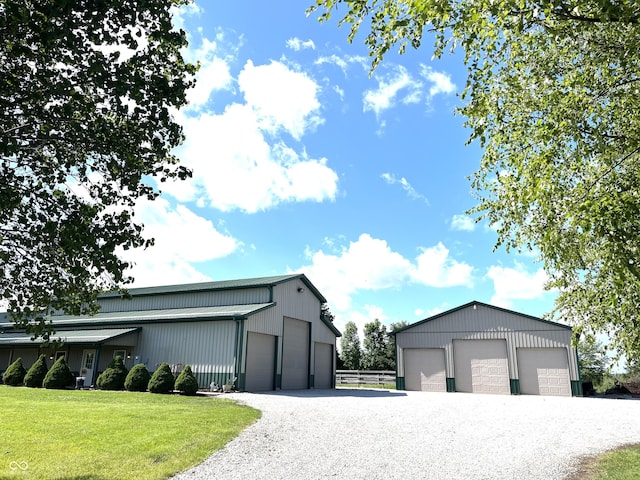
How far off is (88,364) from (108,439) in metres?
19.2

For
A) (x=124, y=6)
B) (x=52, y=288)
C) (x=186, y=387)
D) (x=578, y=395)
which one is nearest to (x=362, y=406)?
(x=186, y=387)

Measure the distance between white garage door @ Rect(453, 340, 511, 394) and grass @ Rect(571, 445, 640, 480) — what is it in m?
15.8

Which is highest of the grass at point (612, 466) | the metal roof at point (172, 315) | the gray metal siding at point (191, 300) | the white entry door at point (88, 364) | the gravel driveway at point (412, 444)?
the gray metal siding at point (191, 300)

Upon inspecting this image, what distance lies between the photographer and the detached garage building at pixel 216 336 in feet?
65.9

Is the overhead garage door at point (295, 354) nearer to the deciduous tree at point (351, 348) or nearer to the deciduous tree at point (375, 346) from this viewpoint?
the deciduous tree at point (375, 346)

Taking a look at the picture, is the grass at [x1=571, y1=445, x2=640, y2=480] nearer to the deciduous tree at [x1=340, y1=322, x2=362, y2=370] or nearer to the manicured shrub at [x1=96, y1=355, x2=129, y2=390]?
the manicured shrub at [x1=96, y1=355, x2=129, y2=390]

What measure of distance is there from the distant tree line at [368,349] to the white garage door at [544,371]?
19.8m

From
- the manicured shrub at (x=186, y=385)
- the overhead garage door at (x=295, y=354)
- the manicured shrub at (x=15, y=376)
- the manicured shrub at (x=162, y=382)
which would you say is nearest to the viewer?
the manicured shrub at (x=186, y=385)

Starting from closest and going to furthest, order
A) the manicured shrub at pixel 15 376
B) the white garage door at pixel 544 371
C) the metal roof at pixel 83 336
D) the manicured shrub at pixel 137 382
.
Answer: the manicured shrub at pixel 137 382
the manicured shrub at pixel 15 376
the metal roof at pixel 83 336
the white garage door at pixel 544 371

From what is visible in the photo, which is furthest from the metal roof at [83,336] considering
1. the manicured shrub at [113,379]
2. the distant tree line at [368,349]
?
the distant tree line at [368,349]

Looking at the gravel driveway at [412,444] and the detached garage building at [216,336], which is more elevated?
the detached garage building at [216,336]

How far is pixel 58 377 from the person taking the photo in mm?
20188

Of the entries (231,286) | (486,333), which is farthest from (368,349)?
(231,286)

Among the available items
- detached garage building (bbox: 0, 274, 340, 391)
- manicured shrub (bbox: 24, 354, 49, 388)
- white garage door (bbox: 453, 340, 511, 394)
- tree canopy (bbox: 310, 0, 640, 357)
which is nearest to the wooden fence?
detached garage building (bbox: 0, 274, 340, 391)
